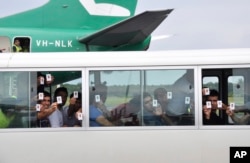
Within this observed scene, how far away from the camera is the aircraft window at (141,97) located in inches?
240

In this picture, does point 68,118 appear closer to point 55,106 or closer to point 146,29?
point 55,106

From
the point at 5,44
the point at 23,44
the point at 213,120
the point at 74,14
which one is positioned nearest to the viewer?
the point at 213,120

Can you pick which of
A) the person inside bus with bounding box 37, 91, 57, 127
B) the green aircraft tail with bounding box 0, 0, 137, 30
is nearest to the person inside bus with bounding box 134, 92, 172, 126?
the person inside bus with bounding box 37, 91, 57, 127

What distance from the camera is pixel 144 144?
5957 mm

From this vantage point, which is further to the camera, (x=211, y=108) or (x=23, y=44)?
(x=23, y=44)

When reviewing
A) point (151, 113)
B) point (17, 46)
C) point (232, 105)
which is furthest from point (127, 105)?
point (17, 46)

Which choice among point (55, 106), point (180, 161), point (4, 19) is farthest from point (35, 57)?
point (4, 19)

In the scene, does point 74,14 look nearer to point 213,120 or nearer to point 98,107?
point 98,107

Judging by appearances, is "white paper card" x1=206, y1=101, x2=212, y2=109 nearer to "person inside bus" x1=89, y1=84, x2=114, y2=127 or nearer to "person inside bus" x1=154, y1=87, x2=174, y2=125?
"person inside bus" x1=154, y1=87, x2=174, y2=125

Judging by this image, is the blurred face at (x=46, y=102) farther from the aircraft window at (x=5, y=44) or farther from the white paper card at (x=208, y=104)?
the aircraft window at (x=5, y=44)

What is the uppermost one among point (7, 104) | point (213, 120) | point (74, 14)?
point (74, 14)

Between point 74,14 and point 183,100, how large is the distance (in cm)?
770

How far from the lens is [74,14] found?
43.7ft

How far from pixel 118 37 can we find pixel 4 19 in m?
2.85
